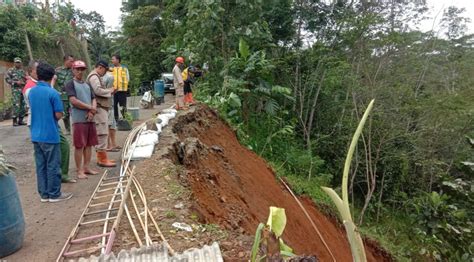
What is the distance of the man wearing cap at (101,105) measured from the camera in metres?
5.97

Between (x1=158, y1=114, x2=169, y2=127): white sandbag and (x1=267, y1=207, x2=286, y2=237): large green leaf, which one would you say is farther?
(x1=158, y1=114, x2=169, y2=127): white sandbag

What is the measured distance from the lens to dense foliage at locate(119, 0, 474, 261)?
34.9 feet

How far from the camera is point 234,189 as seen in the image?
20.7ft

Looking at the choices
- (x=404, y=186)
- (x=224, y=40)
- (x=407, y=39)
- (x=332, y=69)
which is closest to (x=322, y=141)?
(x=332, y=69)

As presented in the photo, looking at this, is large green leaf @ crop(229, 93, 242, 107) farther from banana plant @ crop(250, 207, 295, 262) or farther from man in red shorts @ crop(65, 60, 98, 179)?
banana plant @ crop(250, 207, 295, 262)

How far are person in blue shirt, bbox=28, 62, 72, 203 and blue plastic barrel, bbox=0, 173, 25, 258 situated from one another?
1.05 metres

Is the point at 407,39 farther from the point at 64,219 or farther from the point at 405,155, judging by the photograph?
the point at 64,219

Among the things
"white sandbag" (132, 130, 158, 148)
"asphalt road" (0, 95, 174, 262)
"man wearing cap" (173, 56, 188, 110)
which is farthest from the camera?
"man wearing cap" (173, 56, 188, 110)

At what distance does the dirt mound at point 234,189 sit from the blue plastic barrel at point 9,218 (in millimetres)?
1588

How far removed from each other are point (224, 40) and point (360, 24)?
14.8 feet

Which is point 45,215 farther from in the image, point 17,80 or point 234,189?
point 17,80

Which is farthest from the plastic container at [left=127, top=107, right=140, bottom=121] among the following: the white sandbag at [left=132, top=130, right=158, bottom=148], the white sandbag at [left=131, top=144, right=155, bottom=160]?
the white sandbag at [left=131, top=144, right=155, bottom=160]

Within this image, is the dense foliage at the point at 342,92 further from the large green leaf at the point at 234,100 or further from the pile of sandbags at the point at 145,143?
the pile of sandbags at the point at 145,143

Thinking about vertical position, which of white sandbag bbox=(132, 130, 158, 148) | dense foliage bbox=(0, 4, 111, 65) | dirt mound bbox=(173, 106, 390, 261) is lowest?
dirt mound bbox=(173, 106, 390, 261)
